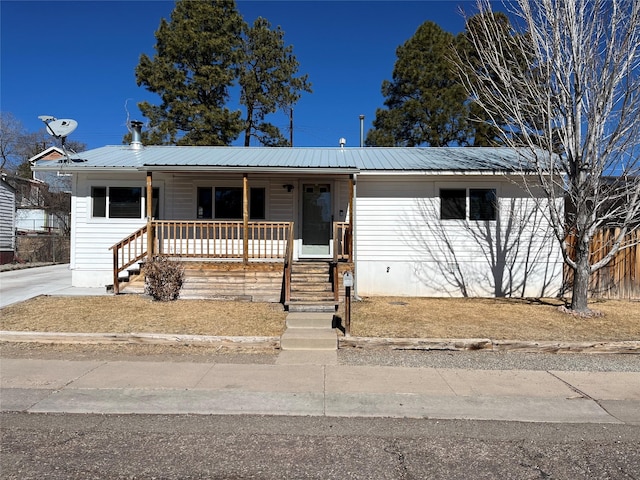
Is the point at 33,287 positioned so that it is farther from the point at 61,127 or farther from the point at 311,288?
the point at 311,288

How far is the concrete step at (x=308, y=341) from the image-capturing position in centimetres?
718

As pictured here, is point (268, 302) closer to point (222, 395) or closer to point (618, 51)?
point (222, 395)

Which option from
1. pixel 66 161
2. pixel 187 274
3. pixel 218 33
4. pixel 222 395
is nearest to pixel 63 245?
pixel 66 161

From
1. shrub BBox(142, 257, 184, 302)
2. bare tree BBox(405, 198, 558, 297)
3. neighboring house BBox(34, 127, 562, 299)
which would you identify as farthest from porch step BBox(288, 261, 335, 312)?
bare tree BBox(405, 198, 558, 297)

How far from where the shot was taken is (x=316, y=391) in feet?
17.3

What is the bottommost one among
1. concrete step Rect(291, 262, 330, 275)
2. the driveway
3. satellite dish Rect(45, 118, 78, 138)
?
the driveway

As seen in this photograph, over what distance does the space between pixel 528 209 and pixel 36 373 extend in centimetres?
1180

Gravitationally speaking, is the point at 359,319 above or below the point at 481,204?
below

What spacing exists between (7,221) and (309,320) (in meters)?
20.7

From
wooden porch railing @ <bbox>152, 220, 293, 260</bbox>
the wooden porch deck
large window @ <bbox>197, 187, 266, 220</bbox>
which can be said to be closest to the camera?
the wooden porch deck

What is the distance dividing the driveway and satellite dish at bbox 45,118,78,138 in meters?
4.45

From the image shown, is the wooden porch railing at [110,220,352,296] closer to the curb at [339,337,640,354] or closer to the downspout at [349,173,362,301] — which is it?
the downspout at [349,173,362,301]

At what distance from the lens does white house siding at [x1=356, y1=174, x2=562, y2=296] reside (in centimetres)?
1217

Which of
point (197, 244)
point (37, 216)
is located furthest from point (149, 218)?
point (37, 216)
